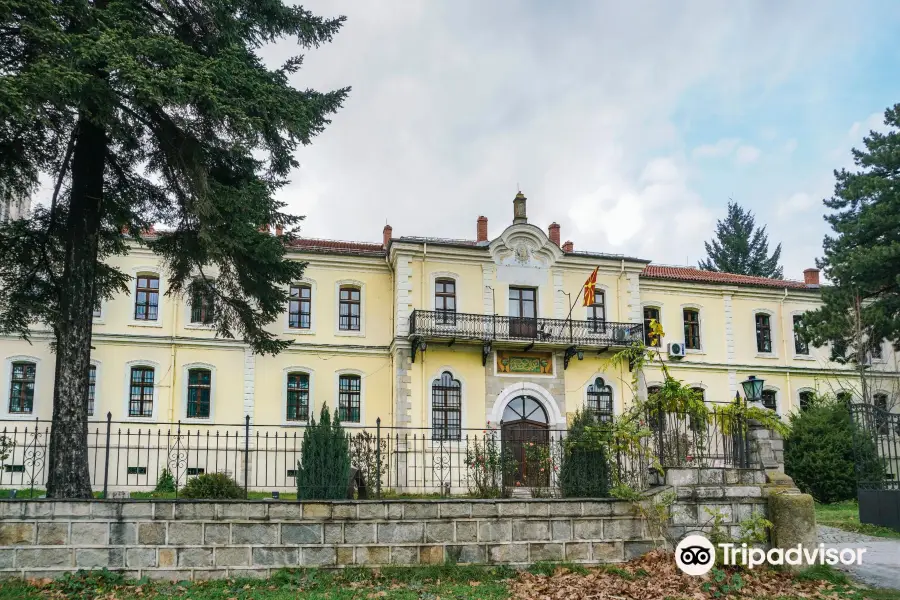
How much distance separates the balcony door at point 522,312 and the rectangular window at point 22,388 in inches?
573

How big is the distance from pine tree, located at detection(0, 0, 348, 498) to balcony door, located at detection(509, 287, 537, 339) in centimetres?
1349

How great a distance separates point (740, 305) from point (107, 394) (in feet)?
73.6

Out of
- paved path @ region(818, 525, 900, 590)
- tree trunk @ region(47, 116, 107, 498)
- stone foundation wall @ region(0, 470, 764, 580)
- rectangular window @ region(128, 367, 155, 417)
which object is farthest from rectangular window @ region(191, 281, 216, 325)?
rectangular window @ region(128, 367, 155, 417)

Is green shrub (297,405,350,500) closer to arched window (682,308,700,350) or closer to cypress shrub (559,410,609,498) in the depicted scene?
cypress shrub (559,410,609,498)

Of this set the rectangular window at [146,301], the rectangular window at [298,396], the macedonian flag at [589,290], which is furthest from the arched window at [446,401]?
the rectangular window at [146,301]

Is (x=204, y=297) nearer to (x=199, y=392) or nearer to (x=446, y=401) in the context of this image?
(x=199, y=392)

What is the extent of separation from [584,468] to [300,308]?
1613cm

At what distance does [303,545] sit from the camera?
981 cm

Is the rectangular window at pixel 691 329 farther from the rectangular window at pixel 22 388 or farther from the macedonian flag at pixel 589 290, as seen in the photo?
the rectangular window at pixel 22 388

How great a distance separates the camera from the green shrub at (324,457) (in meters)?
12.7

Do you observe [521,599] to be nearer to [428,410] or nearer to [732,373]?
[428,410]

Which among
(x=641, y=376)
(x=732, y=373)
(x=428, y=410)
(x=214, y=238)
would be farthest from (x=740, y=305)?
(x=214, y=238)

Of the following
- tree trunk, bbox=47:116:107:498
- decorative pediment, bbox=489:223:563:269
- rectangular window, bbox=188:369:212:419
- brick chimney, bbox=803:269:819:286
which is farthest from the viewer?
brick chimney, bbox=803:269:819:286

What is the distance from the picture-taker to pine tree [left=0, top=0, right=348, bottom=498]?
390 inches
